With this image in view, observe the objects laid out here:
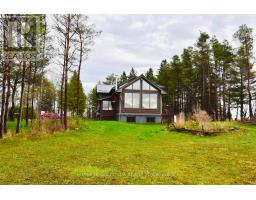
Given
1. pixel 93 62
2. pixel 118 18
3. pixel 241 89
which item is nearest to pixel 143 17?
pixel 118 18

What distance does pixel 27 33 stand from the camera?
1894cm

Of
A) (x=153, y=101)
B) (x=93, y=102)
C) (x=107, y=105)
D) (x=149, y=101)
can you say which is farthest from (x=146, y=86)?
(x=93, y=102)

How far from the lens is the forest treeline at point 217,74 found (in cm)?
3666

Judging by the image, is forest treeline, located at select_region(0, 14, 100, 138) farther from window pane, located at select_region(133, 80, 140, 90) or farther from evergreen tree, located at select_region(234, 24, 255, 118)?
evergreen tree, located at select_region(234, 24, 255, 118)

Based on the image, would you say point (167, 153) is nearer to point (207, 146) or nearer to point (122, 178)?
point (207, 146)

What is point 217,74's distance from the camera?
4431 cm

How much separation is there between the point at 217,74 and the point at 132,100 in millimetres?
15114

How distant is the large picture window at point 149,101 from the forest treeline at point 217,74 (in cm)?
599

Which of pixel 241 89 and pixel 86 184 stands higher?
pixel 241 89

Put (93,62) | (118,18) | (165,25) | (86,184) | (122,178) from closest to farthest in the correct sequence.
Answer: (86,184), (122,178), (118,18), (165,25), (93,62)

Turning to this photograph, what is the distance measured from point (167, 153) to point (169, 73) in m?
40.9

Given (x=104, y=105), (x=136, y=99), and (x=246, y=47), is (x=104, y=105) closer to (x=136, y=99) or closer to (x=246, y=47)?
(x=136, y=99)

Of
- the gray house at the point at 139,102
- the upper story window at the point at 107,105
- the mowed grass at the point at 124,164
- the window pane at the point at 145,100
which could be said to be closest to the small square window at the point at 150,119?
the gray house at the point at 139,102

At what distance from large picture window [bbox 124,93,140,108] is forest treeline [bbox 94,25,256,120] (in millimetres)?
7979
